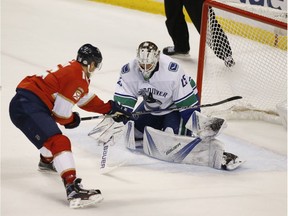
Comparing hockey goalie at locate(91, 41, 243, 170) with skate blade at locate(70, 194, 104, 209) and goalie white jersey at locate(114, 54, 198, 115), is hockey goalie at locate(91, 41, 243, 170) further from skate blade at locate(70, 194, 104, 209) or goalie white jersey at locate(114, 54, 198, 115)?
skate blade at locate(70, 194, 104, 209)

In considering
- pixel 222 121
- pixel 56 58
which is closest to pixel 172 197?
pixel 222 121

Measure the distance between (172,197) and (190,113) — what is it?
656 millimetres

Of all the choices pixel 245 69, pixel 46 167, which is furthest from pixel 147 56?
pixel 245 69

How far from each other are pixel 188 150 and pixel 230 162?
203mm

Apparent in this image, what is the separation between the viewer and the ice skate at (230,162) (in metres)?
3.81

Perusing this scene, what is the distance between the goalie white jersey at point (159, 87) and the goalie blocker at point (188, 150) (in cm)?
16

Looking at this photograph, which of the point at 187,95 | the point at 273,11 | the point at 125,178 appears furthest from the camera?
the point at 273,11

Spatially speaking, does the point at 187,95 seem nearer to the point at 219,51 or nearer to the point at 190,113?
the point at 190,113

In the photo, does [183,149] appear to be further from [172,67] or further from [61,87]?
[61,87]

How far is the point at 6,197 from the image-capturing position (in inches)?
131

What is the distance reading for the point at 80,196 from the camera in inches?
127

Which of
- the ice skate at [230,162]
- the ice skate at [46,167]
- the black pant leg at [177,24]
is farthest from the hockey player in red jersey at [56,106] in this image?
the black pant leg at [177,24]

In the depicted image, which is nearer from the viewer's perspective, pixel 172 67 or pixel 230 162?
pixel 230 162

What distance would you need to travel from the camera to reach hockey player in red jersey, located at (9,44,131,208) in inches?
129
